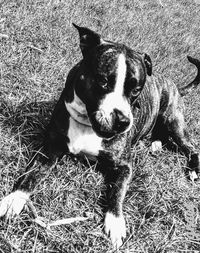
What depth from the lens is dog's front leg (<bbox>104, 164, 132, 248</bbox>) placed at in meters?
2.78

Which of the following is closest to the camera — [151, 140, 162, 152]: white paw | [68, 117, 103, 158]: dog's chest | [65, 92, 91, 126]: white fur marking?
[65, 92, 91, 126]: white fur marking

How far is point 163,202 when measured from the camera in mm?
3260

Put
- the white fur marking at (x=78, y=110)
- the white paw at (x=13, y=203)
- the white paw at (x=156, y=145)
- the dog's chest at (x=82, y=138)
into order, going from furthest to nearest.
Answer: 1. the white paw at (x=156, y=145)
2. the dog's chest at (x=82, y=138)
3. the white fur marking at (x=78, y=110)
4. the white paw at (x=13, y=203)

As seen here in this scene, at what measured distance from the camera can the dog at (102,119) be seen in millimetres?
2738

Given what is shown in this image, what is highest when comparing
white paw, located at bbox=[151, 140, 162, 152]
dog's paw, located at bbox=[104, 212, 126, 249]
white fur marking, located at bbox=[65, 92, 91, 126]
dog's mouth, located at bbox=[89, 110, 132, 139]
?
dog's mouth, located at bbox=[89, 110, 132, 139]

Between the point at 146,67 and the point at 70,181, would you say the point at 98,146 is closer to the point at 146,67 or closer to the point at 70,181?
the point at 70,181

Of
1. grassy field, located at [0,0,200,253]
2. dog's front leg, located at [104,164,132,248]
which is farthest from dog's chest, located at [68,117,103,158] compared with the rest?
dog's front leg, located at [104,164,132,248]

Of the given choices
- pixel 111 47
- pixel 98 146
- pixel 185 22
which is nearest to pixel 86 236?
pixel 98 146

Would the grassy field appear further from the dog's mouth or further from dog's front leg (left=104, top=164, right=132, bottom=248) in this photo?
the dog's mouth

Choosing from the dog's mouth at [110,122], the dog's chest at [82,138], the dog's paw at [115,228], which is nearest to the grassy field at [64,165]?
the dog's paw at [115,228]

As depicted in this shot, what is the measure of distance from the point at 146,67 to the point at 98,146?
866mm

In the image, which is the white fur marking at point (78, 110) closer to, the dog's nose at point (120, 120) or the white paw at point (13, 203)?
the dog's nose at point (120, 120)

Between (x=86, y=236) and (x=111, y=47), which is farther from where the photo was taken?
(x=111, y=47)

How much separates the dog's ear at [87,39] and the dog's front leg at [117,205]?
3.55 ft
